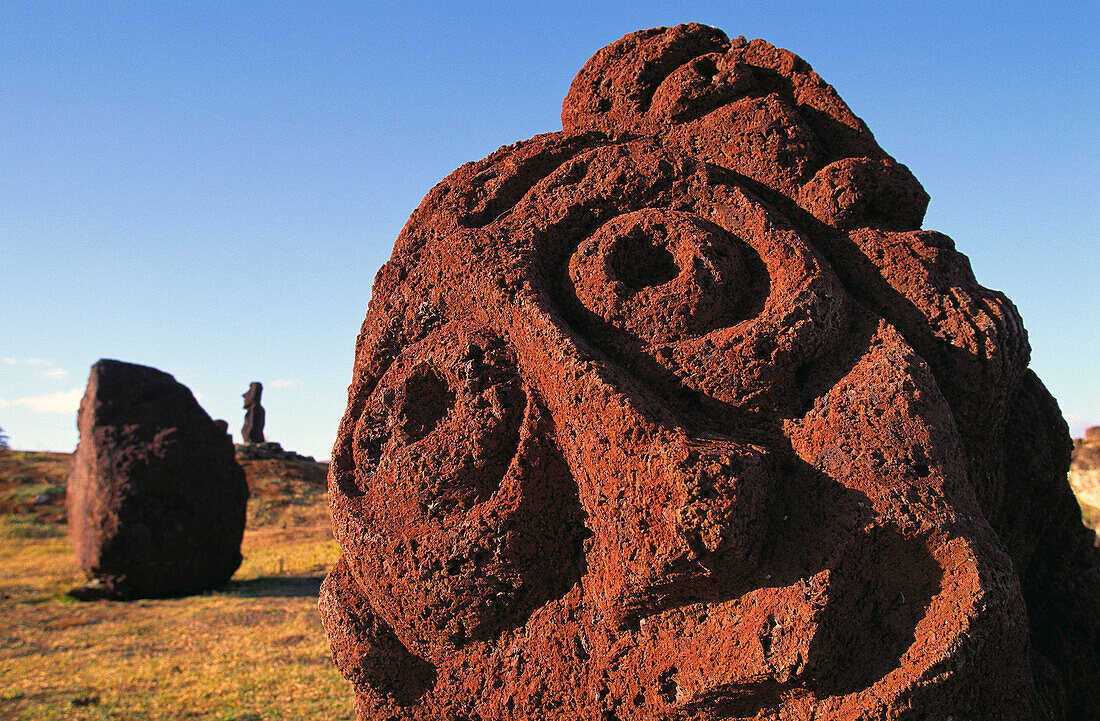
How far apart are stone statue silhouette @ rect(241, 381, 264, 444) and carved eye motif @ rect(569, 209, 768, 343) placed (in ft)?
90.6

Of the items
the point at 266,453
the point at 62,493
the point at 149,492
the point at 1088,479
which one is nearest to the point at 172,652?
the point at 149,492

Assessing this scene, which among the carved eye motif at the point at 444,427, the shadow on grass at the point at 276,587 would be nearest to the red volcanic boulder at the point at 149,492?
the shadow on grass at the point at 276,587

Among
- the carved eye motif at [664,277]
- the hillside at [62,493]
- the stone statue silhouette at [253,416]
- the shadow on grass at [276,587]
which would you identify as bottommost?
the shadow on grass at [276,587]

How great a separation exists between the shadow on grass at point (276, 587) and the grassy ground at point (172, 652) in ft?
0.04

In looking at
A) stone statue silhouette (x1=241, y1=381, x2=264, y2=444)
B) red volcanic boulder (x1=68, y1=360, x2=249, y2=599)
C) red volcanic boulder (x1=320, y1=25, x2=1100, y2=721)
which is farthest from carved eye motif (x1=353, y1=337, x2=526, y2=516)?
stone statue silhouette (x1=241, y1=381, x2=264, y2=444)

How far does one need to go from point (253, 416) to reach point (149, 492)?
19.9 meters

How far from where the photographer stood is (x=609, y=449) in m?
2.37

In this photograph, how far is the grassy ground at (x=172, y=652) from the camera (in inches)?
215

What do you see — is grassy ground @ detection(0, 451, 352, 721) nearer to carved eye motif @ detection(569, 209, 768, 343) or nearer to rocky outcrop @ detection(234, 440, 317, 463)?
carved eye motif @ detection(569, 209, 768, 343)

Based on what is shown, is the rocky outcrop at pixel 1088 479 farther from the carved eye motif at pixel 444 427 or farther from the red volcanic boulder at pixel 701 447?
the carved eye motif at pixel 444 427

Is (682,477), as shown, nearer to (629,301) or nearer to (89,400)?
(629,301)

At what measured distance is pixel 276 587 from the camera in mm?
10422

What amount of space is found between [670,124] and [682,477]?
1630mm

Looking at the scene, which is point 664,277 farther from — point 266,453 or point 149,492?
point 266,453
